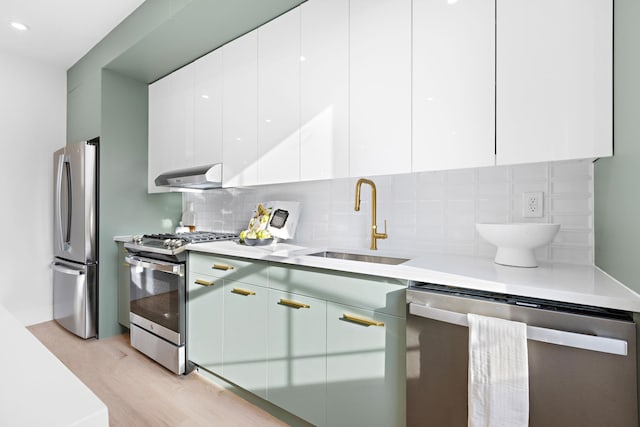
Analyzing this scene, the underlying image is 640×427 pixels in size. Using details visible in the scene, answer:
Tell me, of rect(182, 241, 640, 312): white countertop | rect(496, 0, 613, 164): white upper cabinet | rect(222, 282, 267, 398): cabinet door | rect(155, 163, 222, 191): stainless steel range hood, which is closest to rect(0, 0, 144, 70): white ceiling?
rect(155, 163, 222, 191): stainless steel range hood

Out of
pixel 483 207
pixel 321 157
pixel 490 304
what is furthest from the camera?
pixel 321 157

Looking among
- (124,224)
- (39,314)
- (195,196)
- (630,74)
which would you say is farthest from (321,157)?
(39,314)

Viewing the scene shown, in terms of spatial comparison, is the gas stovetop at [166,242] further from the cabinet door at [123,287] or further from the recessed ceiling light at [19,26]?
the recessed ceiling light at [19,26]

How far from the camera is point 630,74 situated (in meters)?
0.96

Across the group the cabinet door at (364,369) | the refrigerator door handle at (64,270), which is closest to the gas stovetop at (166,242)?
the refrigerator door handle at (64,270)

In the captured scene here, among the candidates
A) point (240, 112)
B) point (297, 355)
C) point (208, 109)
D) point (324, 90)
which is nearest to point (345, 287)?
point (297, 355)

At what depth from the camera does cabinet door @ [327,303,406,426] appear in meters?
1.29

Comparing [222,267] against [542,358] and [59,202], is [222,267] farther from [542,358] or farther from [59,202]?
[59,202]

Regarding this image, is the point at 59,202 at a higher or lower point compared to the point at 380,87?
lower

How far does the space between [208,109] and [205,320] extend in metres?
1.58

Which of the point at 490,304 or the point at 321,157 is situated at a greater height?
the point at 321,157

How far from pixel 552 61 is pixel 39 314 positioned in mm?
4531

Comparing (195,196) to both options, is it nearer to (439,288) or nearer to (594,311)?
(439,288)

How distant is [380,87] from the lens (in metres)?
1.60
